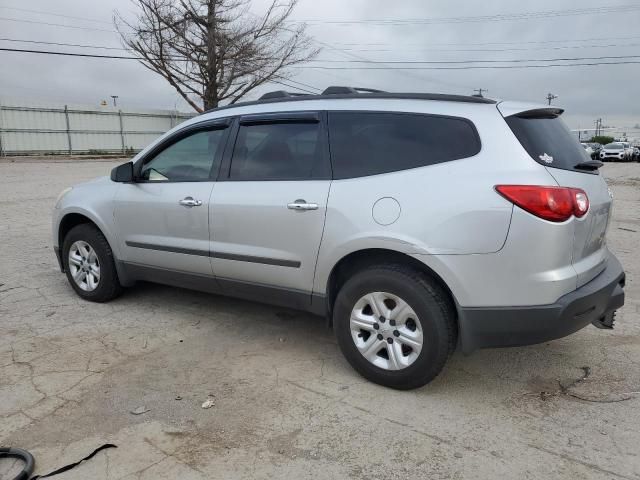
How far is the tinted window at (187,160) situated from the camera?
13.8ft

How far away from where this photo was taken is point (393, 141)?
11.0 ft

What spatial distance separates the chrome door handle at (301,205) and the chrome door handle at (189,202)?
0.87m

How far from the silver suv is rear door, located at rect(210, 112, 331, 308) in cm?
1

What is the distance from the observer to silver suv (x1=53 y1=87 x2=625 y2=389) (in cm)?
292

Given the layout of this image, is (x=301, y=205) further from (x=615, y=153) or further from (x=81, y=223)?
(x=615, y=153)

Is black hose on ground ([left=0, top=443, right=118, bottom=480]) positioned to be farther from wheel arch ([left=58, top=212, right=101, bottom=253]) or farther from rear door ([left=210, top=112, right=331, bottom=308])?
wheel arch ([left=58, top=212, right=101, bottom=253])

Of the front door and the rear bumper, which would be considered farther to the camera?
the front door

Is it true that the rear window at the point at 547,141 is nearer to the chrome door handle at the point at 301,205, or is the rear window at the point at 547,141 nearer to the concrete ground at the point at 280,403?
the chrome door handle at the point at 301,205

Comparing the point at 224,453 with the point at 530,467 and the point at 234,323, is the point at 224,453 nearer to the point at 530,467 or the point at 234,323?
the point at 530,467

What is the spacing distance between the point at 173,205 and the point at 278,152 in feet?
3.33

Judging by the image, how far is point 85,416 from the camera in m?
3.05

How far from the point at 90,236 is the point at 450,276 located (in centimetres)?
338

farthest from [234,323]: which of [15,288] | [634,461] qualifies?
[634,461]

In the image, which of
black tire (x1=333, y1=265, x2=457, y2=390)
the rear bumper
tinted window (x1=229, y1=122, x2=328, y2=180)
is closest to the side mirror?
tinted window (x1=229, y1=122, x2=328, y2=180)
